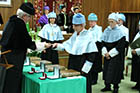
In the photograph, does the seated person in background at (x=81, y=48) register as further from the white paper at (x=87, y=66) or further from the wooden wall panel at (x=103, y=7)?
the wooden wall panel at (x=103, y=7)

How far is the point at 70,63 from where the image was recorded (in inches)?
147

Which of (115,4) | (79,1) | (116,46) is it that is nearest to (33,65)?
(116,46)

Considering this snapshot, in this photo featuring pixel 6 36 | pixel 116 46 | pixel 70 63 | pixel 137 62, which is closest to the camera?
pixel 6 36

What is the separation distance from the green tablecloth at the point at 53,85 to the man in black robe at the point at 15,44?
0.55 ft

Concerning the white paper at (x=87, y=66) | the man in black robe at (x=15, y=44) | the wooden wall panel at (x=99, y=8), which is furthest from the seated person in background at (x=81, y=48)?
the wooden wall panel at (x=99, y=8)

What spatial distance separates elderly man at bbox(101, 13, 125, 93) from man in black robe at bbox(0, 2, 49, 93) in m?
2.04

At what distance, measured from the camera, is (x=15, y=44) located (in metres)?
3.02

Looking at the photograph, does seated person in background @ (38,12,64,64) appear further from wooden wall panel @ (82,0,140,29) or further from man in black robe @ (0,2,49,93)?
man in black robe @ (0,2,49,93)

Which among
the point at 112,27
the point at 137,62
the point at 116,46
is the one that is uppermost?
the point at 112,27

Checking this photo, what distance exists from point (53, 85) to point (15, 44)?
30.2 inches

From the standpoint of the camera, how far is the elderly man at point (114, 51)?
457 centimetres

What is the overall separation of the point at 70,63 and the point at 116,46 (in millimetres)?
1276

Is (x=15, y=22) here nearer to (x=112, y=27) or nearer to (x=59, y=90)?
(x=59, y=90)

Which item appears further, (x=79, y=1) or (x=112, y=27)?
(x=79, y=1)
